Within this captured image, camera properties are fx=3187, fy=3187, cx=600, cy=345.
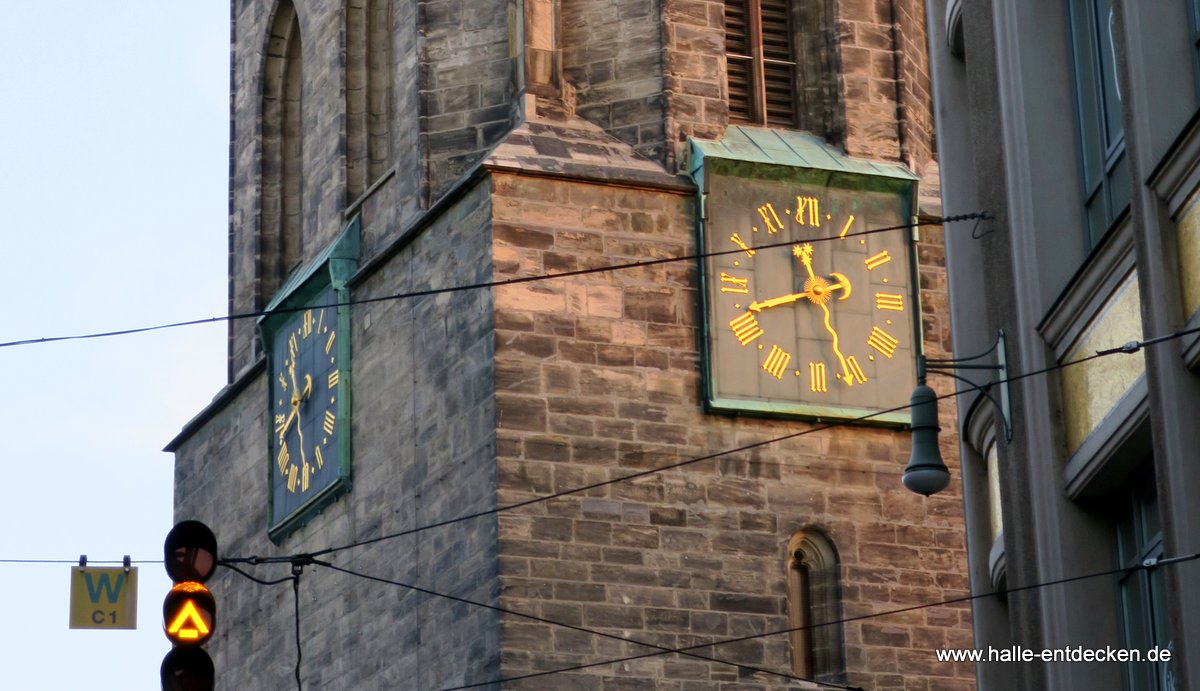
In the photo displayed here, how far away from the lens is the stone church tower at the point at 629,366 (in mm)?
25953

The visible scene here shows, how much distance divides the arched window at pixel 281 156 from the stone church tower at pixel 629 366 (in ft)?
7.79

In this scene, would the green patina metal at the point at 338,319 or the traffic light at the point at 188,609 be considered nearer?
the traffic light at the point at 188,609

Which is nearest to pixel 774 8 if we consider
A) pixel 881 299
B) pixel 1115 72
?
pixel 881 299

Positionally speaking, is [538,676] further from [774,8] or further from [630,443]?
[774,8]

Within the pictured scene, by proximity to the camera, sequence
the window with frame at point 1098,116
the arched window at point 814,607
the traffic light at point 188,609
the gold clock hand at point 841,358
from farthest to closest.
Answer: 1. the gold clock hand at point 841,358
2. the arched window at point 814,607
3. the window with frame at point 1098,116
4. the traffic light at point 188,609

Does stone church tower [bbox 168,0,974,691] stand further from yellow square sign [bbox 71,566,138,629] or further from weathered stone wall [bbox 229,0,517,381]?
yellow square sign [bbox 71,566,138,629]

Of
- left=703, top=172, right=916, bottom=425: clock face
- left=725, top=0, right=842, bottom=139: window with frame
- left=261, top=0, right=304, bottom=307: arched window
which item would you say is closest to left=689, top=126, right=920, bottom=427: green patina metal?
left=703, top=172, right=916, bottom=425: clock face

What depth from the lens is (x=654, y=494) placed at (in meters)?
26.2

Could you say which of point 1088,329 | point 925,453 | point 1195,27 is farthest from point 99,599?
point 1195,27

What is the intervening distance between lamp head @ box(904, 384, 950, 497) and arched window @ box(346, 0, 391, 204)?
12263 mm

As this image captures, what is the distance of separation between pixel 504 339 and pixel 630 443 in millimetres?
1354

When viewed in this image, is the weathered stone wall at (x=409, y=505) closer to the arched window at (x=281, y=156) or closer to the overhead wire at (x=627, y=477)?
the overhead wire at (x=627, y=477)

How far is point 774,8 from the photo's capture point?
28938 millimetres

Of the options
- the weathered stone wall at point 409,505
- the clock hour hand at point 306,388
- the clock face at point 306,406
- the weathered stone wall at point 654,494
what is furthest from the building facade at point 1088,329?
the clock hour hand at point 306,388
